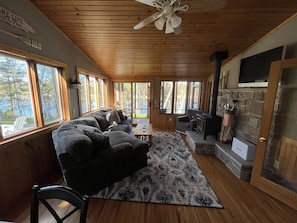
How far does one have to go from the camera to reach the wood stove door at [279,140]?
2018mm

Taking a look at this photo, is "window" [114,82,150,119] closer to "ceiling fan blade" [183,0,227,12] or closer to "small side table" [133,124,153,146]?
"small side table" [133,124,153,146]

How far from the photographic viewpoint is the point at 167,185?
2.25 metres

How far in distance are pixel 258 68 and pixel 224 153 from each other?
188cm

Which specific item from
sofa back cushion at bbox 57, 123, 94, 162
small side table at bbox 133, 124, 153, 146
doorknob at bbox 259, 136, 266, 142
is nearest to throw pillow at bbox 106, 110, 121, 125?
small side table at bbox 133, 124, 153, 146

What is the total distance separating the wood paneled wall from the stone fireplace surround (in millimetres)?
3151

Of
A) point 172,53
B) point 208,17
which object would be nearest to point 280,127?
point 208,17

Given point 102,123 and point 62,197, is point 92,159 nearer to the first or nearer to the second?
point 62,197

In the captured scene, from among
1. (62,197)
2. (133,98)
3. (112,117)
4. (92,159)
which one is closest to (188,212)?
(92,159)

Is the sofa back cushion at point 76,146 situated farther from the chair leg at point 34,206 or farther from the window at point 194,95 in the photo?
the window at point 194,95

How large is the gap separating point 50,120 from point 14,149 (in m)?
0.94

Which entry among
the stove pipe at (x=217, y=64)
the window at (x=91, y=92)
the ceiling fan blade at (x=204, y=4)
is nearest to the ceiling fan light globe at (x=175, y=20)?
the ceiling fan blade at (x=204, y=4)

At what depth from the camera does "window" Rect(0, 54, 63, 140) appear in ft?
6.38

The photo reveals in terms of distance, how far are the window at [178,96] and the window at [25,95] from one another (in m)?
3.89

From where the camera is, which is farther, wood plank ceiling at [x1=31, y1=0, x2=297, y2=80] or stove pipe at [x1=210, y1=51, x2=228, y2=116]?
stove pipe at [x1=210, y1=51, x2=228, y2=116]
